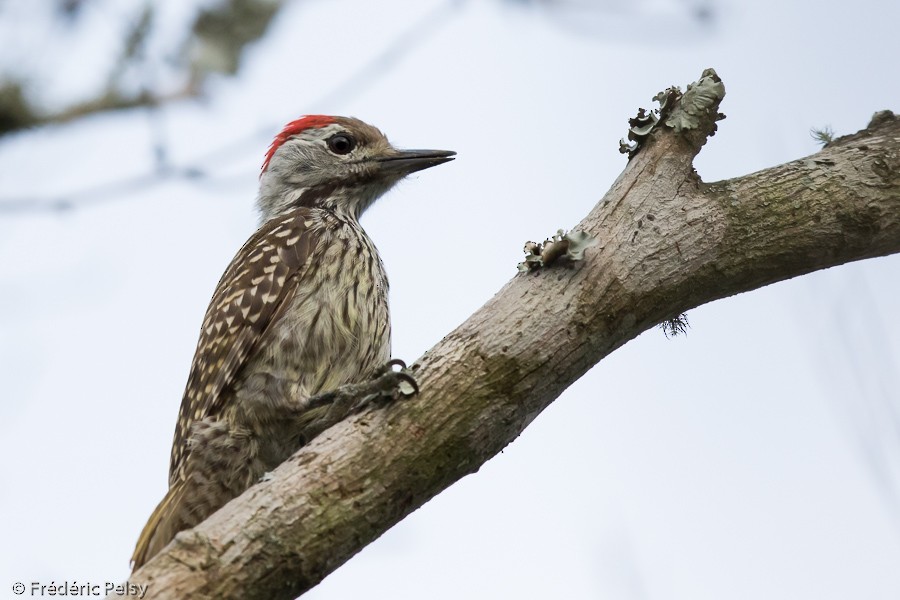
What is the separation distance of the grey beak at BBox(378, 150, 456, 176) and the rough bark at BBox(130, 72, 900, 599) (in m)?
2.70

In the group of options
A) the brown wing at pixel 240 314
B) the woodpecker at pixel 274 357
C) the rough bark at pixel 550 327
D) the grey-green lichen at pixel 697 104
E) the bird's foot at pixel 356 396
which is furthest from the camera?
the brown wing at pixel 240 314

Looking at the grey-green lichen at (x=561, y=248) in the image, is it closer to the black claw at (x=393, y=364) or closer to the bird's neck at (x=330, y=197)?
the black claw at (x=393, y=364)

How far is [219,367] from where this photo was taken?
16.9ft

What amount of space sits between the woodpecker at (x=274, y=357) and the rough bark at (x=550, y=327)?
1.60 ft

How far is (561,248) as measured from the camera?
3727 mm

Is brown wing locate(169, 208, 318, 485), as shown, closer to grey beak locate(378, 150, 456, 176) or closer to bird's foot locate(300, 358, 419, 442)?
bird's foot locate(300, 358, 419, 442)

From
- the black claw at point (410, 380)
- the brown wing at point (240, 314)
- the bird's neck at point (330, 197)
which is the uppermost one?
the bird's neck at point (330, 197)

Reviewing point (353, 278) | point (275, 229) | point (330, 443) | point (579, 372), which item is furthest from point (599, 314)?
point (275, 229)

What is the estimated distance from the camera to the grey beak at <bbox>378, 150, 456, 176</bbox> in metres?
6.57

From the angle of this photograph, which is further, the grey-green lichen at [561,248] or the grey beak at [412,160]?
the grey beak at [412,160]

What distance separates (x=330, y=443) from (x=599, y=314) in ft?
3.31

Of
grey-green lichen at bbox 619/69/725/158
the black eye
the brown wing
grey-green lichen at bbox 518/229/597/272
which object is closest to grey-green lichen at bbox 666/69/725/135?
grey-green lichen at bbox 619/69/725/158

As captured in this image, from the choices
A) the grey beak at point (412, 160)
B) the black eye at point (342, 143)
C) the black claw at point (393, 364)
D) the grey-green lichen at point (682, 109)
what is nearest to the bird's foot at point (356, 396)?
the black claw at point (393, 364)

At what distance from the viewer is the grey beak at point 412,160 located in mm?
6574
